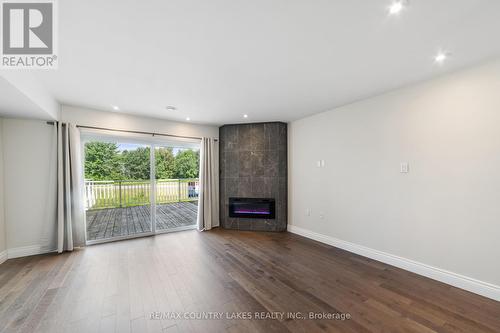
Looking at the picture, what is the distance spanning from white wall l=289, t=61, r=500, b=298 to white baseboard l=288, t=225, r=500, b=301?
2cm

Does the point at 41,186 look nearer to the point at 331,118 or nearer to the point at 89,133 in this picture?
the point at 89,133

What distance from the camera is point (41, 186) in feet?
10.3

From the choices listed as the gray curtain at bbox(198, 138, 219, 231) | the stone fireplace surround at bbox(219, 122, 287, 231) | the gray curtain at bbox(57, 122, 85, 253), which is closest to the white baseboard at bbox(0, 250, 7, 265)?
the gray curtain at bbox(57, 122, 85, 253)

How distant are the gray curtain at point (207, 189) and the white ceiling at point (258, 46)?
5.84 feet

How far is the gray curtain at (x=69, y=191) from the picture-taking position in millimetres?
3158

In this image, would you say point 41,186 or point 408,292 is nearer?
point 408,292

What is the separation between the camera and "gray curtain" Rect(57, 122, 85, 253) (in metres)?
3.16

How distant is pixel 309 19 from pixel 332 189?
286 cm

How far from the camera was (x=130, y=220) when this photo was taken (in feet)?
15.2

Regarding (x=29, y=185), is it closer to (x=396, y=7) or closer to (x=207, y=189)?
(x=207, y=189)

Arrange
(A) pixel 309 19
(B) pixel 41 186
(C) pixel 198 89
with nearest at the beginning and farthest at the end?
(A) pixel 309 19 → (C) pixel 198 89 → (B) pixel 41 186

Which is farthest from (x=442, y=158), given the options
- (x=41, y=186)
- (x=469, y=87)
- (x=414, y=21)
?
(x=41, y=186)

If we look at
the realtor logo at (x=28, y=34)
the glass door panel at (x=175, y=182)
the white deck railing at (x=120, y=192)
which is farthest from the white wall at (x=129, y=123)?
the realtor logo at (x=28, y=34)

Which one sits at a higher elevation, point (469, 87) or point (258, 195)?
point (469, 87)
